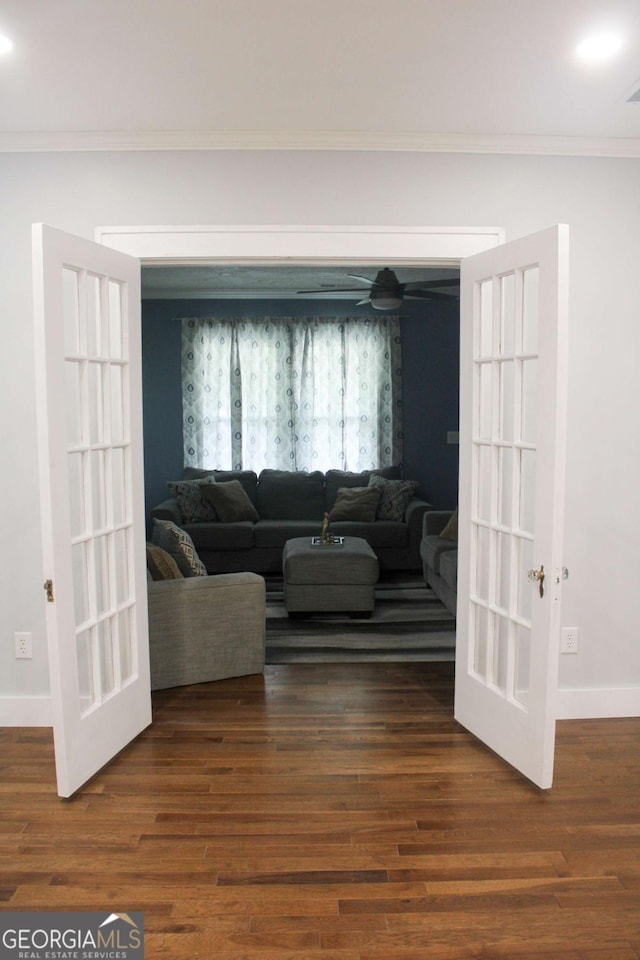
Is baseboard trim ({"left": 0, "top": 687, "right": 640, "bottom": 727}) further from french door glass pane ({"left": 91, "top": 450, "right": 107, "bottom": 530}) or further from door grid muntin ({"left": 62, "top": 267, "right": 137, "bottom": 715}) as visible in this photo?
french door glass pane ({"left": 91, "top": 450, "right": 107, "bottom": 530})

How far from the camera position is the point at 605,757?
3.33 metres

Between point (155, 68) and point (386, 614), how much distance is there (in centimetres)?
390

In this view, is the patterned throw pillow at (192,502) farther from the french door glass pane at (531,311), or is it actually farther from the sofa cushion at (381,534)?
the french door glass pane at (531,311)

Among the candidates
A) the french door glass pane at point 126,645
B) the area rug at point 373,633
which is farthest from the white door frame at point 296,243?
the area rug at point 373,633

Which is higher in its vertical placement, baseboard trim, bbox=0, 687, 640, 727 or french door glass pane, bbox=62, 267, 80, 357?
french door glass pane, bbox=62, 267, 80, 357

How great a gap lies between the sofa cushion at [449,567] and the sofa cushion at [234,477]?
256 cm

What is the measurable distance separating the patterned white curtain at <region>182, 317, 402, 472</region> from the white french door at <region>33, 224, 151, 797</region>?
457 centimetres

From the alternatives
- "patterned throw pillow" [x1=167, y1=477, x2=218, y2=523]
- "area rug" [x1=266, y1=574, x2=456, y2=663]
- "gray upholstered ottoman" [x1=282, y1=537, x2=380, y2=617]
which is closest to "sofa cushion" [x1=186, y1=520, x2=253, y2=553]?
"patterned throw pillow" [x1=167, y1=477, x2=218, y2=523]

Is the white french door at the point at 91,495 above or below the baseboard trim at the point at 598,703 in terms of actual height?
above

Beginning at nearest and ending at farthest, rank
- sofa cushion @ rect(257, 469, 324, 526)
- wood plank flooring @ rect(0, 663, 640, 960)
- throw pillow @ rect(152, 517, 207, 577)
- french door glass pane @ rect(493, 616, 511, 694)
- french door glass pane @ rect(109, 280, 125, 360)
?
wood plank flooring @ rect(0, 663, 640, 960)
french door glass pane @ rect(493, 616, 511, 694)
french door glass pane @ rect(109, 280, 125, 360)
throw pillow @ rect(152, 517, 207, 577)
sofa cushion @ rect(257, 469, 324, 526)

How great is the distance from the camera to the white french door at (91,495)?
9.22 feet

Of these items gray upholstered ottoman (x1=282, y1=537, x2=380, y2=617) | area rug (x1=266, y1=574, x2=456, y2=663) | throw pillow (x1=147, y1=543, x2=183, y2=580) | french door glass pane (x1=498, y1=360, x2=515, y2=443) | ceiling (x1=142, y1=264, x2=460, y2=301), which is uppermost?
ceiling (x1=142, y1=264, x2=460, y2=301)

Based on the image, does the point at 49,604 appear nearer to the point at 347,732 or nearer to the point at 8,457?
the point at 8,457

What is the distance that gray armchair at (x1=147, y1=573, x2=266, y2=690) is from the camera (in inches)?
163
